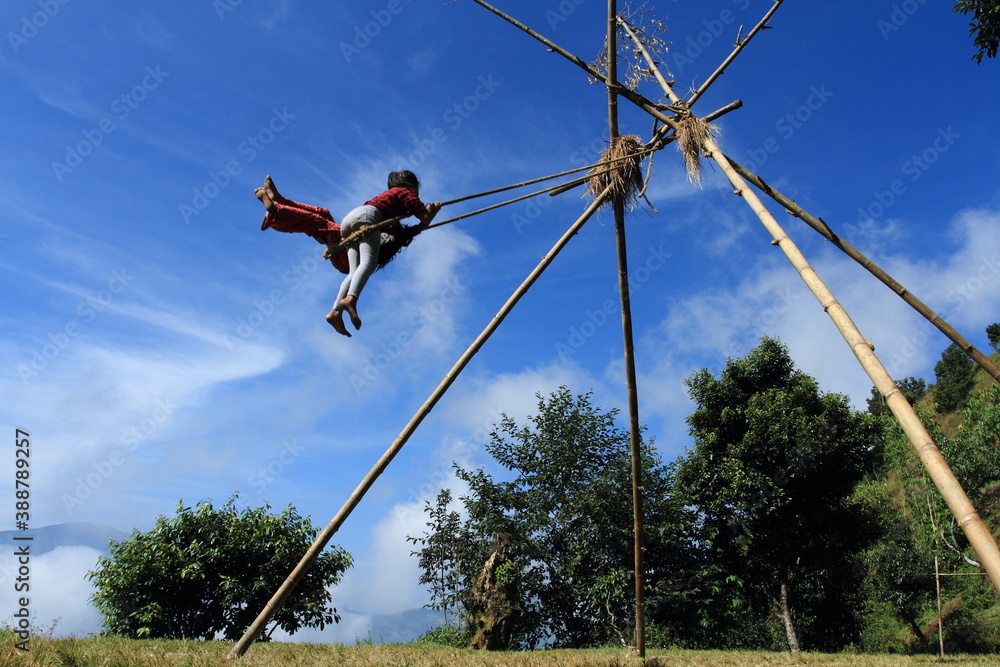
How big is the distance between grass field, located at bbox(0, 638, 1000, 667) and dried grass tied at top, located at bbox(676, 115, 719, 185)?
518 cm

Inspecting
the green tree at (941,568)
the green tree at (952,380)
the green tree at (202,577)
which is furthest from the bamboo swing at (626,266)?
the green tree at (952,380)

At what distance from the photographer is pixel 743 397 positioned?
1848cm

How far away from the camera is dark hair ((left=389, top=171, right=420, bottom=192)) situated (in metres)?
5.61

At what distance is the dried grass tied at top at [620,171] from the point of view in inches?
264

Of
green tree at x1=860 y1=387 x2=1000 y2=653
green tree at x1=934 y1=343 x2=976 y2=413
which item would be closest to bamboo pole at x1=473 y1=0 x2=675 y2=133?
green tree at x1=860 y1=387 x2=1000 y2=653

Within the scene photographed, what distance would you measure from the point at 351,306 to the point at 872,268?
439cm

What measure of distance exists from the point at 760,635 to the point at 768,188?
69.9ft

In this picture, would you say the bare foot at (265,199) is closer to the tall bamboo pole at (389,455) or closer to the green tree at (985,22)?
the tall bamboo pole at (389,455)

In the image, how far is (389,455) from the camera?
17.6 feet

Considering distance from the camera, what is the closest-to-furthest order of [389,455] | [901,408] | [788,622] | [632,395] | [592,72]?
[901,408] < [389,455] < [592,72] < [632,395] < [788,622]

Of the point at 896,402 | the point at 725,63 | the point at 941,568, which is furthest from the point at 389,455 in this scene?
the point at 941,568

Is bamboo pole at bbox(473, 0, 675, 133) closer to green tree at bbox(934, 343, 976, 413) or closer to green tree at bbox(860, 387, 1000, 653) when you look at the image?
green tree at bbox(860, 387, 1000, 653)

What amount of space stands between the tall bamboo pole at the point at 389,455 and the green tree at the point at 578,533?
11910 millimetres

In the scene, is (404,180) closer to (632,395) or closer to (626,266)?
(626,266)
